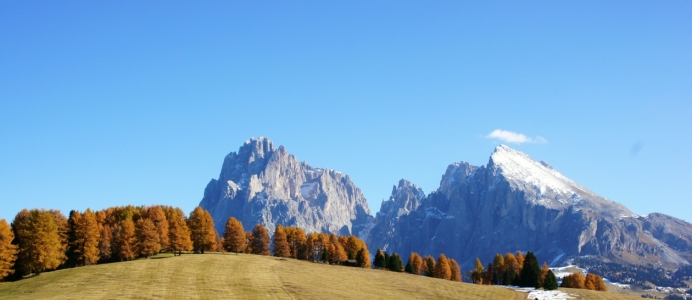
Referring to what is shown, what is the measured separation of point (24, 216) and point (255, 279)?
1740 inches

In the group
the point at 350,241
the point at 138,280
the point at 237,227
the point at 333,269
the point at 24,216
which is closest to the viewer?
the point at 138,280

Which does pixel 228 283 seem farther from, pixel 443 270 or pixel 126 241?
pixel 443 270

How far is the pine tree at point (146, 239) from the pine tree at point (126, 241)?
1129 mm

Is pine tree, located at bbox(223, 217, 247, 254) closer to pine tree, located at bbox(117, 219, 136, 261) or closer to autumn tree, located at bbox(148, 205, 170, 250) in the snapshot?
autumn tree, located at bbox(148, 205, 170, 250)

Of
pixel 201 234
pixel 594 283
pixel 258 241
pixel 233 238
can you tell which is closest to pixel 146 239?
pixel 201 234

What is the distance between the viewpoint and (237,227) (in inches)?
5950

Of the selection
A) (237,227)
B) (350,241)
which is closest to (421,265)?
(350,241)

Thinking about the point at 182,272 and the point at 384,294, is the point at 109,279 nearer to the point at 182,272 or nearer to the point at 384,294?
the point at 182,272

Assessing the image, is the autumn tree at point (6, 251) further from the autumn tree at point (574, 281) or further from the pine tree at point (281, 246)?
the autumn tree at point (574, 281)

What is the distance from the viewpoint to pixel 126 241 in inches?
4508

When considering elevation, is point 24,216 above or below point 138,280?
above

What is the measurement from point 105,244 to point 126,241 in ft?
13.1

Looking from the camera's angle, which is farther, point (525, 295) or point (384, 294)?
point (525, 295)

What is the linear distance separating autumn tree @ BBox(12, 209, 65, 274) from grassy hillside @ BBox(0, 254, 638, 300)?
11.3 ft
